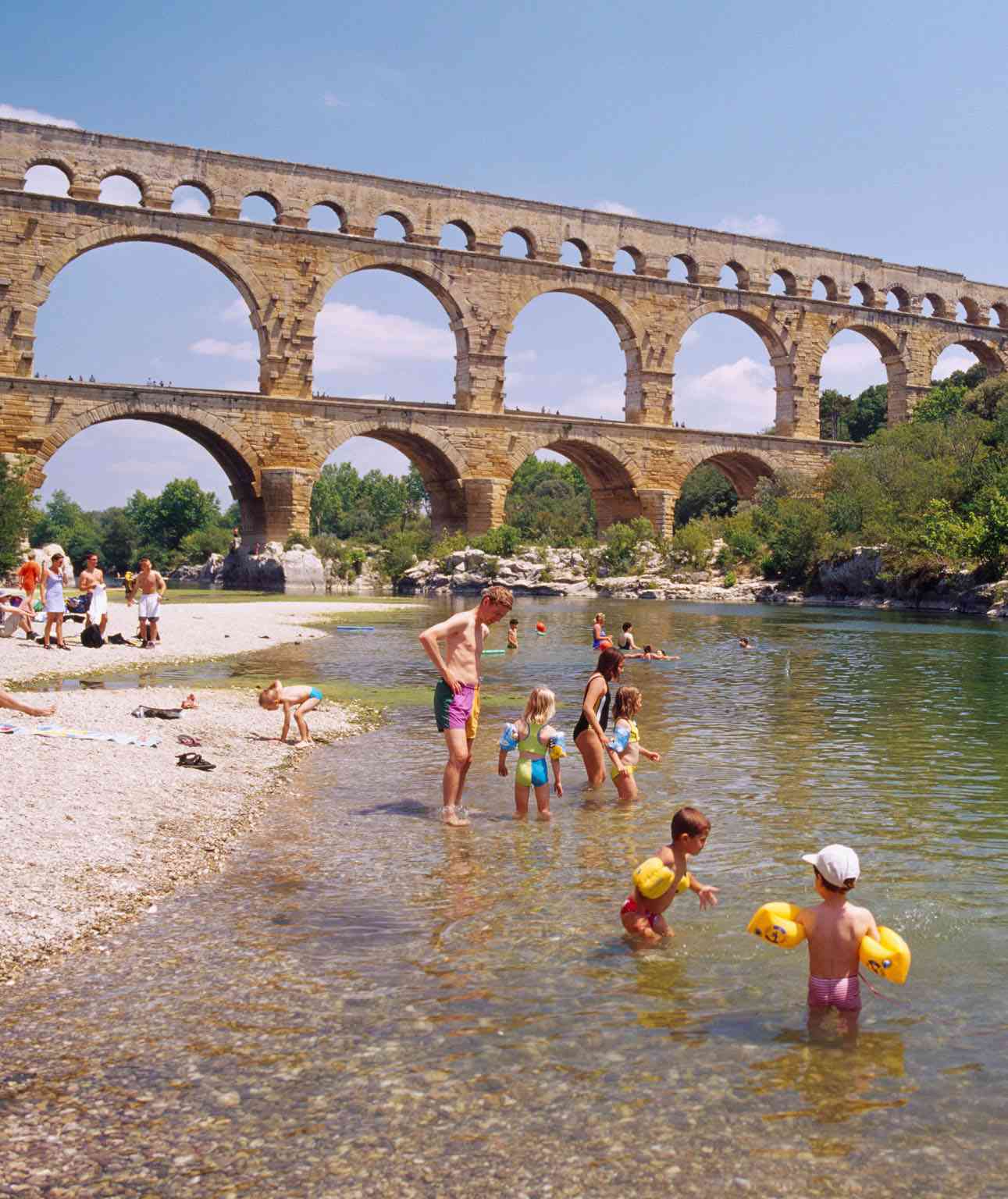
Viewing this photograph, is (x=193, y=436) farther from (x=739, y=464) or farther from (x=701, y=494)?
(x=701, y=494)

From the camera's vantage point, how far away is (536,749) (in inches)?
303

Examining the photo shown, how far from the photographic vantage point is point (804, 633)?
24297mm

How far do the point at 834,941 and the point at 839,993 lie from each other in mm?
190

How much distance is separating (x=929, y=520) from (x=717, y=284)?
17.6m

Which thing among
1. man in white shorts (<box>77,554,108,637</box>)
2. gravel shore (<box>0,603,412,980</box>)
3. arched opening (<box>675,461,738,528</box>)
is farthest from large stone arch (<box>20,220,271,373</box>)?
arched opening (<box>675,461,738,528</box>)

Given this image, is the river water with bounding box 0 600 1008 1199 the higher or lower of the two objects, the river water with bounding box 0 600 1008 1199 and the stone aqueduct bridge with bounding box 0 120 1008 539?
the lower

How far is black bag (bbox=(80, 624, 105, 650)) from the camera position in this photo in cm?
1730

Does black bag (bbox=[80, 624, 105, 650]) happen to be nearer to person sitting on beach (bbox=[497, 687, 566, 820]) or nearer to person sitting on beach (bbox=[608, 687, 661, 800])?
person sitting on beach (bbox=[608, 687, 661, 800])

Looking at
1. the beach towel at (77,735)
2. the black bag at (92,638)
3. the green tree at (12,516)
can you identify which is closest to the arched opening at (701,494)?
the green tree at (12,516)

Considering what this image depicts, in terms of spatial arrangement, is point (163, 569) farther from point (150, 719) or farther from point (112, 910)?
point (112, 910)

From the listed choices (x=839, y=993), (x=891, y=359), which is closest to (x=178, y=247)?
(x=891, y=359)

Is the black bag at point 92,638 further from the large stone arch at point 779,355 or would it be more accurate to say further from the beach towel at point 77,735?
the large stone arch at point 779,355

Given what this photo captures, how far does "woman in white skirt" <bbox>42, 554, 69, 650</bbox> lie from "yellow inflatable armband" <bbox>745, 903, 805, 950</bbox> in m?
14.0

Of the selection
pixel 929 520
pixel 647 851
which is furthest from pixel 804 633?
pixel 647 851
